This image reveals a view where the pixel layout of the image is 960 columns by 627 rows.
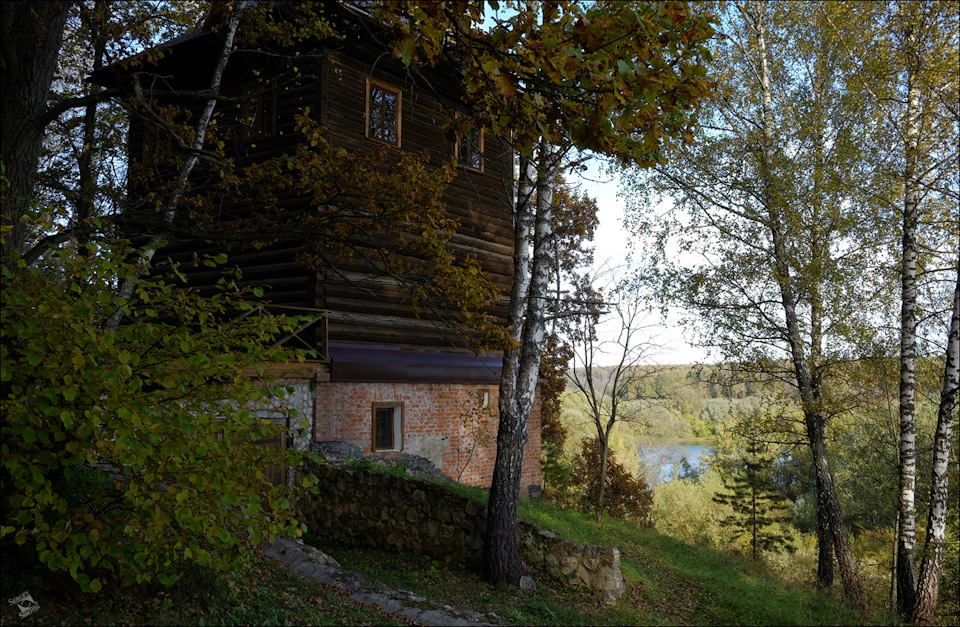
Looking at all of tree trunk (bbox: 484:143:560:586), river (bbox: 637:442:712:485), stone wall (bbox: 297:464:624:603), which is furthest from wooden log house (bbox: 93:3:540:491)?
river (bbox: 637:442:712:485)

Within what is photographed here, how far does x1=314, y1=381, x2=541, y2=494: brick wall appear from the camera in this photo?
13227 millimetres

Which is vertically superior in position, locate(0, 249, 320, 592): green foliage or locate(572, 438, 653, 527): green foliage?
locate(0, 249, 320, 592): green foliage

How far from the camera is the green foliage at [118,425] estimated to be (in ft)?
13.6

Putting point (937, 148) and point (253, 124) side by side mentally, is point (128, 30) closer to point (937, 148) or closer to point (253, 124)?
point (253, 124)

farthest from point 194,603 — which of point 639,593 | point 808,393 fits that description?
point 808,393

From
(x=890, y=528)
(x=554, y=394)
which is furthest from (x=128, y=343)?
(x=890, y=528)

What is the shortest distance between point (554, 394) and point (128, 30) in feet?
57.8

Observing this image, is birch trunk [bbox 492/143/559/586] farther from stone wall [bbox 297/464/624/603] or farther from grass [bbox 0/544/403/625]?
grass [bbox 0/544/403/625]

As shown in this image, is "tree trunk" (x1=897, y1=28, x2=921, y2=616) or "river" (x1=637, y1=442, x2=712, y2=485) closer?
"tree trunk" (x1=897, y1=28, x2=921, y2=616)

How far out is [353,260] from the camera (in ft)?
45.8

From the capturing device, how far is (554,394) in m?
24.1

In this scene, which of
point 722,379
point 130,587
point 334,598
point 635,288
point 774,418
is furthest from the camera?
point 635,288

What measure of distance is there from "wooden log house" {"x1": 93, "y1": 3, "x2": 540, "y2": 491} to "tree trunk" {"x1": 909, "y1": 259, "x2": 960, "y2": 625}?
824 centimetres

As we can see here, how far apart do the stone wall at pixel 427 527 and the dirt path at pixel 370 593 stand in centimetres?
227
